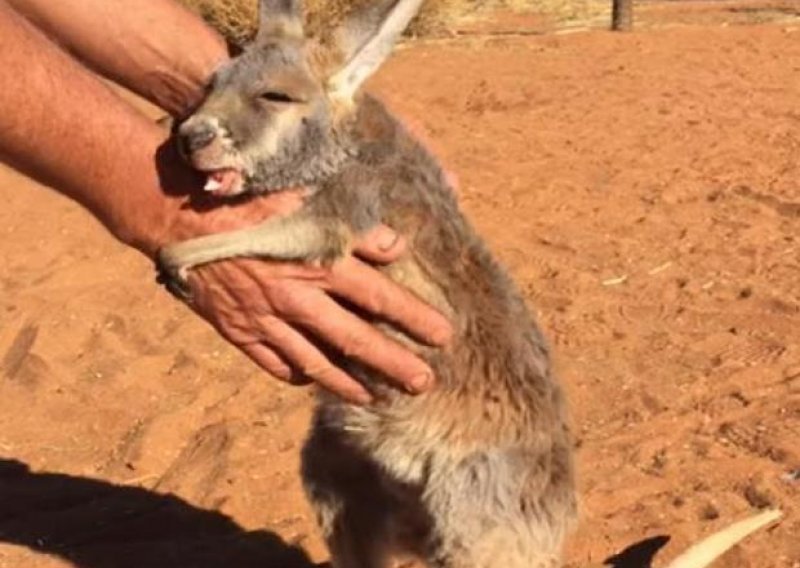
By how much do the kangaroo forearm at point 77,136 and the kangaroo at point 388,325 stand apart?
0.09 m

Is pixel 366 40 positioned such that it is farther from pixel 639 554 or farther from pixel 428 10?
pixel 428 10

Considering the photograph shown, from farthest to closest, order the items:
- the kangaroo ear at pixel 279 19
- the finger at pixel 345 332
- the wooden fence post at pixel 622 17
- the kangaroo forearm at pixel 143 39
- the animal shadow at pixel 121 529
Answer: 1. the wooden fence post at pixel 622 17
2. the animal shadow at pixel 121 529
3. the kangaroo forearm at pixel 143 39
4. the kangaroo ear at pixel 279 19
5. the finger at pixel 345 332

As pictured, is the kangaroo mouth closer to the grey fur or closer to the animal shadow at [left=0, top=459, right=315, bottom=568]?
the grey fur

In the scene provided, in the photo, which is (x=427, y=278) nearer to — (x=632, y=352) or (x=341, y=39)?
(x=341, y=39)

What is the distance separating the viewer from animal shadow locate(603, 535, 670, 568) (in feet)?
14.5

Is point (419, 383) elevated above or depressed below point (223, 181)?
below

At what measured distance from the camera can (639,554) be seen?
4445mm

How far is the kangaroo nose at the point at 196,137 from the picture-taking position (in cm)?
313

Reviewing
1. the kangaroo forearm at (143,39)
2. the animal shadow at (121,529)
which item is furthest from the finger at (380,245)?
the animal shadow at (121,529)

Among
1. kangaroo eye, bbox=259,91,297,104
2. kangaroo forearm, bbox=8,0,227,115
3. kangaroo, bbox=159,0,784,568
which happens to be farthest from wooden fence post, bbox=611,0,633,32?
kangaroo eye, bbox=259,91,297,104

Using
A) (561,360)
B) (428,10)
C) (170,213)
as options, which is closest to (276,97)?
(170,213)

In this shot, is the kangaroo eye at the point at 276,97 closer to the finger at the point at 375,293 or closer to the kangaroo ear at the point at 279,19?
the kangaroo ear at the point at 279,19

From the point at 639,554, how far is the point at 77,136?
2121 millimetres

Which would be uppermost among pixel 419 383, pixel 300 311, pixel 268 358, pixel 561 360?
pixel 300 311
